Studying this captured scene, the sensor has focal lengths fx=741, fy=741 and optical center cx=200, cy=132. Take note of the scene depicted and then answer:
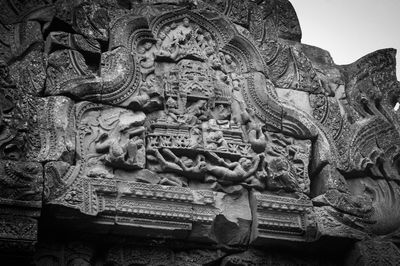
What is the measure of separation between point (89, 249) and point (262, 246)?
1819 mm

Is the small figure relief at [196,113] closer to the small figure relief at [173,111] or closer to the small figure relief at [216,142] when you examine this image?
the small figure relief at [173,111]

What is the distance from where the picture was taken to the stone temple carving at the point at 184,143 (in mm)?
7043

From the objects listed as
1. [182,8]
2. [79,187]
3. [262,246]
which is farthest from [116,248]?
[182,8]

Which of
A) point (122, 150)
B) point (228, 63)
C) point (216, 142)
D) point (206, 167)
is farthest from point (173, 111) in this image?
point (228, 63)

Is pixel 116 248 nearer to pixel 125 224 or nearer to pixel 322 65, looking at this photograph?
pixel 125 224

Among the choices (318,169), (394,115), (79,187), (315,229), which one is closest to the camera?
(79,187)

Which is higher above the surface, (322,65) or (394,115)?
(322,65)

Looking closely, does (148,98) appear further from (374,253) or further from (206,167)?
(374,253)

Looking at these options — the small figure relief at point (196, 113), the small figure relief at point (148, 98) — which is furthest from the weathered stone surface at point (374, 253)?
the small figure relief at point (148, 98)

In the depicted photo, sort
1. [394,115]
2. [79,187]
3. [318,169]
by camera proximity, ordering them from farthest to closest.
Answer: [394,115]
[318,169]
[79,187]

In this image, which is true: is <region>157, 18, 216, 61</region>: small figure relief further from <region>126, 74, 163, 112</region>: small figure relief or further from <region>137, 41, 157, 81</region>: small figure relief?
<region>126, 74, 163, 112</region>: small figure relief

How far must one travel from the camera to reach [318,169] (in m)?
8.19

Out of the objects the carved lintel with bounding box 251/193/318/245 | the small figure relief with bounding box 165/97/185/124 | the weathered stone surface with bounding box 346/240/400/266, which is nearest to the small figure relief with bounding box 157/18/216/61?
Answer: the small figure relief with bounding box 165/97/185/124

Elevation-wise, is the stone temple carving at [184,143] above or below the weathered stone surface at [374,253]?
above
